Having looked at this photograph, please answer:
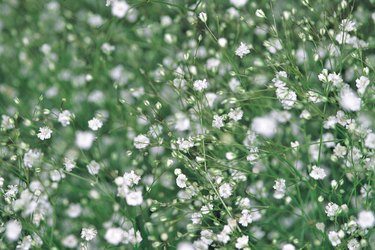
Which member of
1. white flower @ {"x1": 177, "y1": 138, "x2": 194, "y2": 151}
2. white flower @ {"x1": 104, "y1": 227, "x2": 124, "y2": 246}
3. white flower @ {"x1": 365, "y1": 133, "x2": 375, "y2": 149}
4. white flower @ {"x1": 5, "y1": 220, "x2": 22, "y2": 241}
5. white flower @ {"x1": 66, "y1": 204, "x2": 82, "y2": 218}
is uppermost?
white flower @ {"x1": 365, "y1": 133, "x2": 375, "y2": 149}

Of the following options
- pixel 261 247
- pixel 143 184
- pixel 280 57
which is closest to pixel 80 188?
pixel 143 184

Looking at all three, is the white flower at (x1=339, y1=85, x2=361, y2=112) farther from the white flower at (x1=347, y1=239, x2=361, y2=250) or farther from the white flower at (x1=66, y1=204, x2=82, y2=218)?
the white flower at (x1=66, y1=204, x2=82, y2=218)

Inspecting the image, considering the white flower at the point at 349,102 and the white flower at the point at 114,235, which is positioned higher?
the white flower at the point at 349,102

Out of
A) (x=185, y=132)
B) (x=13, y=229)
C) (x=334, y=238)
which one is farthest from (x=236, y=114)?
(x=13, y=229)

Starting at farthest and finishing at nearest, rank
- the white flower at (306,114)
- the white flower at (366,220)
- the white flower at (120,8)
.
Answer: the white flower at (120,8) → the white flower at (306,114) → the white flower at (366,220)

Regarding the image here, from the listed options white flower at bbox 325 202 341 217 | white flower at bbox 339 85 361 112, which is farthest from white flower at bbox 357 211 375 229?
white flower at bbox 339 85 361 112

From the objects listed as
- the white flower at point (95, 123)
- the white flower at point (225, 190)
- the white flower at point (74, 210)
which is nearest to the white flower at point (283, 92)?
the white flower at point (225, 190)

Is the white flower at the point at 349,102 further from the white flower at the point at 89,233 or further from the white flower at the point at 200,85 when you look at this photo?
the white flower at the point at 89,233
